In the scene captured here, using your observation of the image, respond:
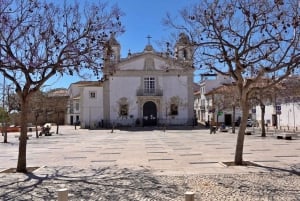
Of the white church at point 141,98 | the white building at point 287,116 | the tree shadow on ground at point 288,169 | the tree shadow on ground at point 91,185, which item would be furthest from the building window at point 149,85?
the tree shadow on ground at point 288,169

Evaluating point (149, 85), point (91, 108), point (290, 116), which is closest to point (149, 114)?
point (149, 85)

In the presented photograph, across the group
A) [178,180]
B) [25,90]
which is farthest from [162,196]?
[25,90]

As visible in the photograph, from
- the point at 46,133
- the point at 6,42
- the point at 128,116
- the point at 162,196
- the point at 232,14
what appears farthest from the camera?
the point at 128,116

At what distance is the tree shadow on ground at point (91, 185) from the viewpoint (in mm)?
9023

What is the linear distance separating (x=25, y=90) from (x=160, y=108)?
52909 mm

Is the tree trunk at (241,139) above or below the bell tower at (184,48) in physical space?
below

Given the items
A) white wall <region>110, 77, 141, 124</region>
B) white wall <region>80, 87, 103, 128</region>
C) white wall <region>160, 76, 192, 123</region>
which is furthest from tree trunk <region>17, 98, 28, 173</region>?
white wall <region>160, 76, 192, 123</region>

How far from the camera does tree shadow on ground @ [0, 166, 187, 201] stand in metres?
9.02

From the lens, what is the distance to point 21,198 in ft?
29.3

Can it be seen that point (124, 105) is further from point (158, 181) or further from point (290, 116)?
point (158, 181)

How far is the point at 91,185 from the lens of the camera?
34.2 ft

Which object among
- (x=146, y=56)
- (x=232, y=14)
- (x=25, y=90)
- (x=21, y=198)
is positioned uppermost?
Answer: (x=146, y=56)

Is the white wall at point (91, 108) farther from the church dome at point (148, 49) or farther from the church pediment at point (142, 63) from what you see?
the church dome at point (148, 49)

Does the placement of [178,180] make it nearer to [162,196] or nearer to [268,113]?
[162,196]
